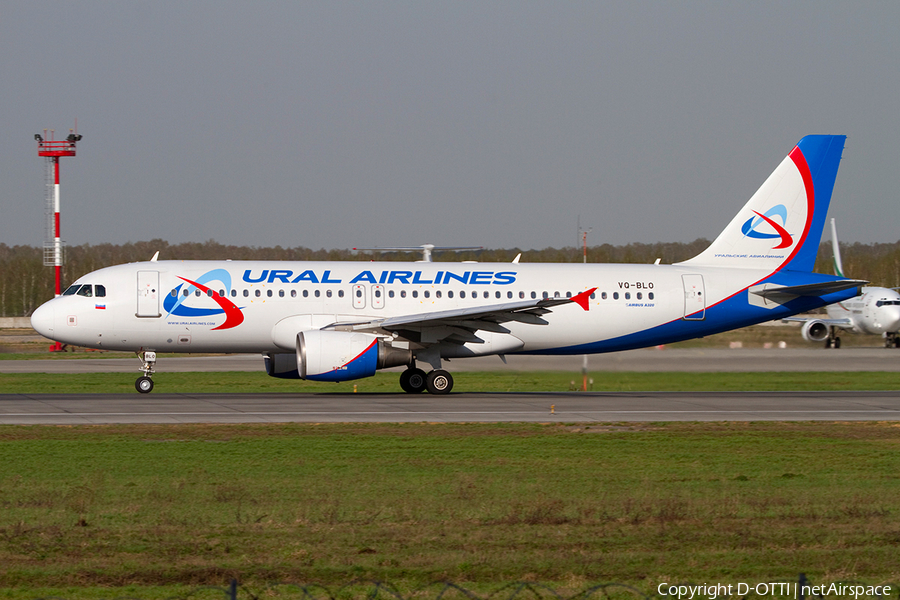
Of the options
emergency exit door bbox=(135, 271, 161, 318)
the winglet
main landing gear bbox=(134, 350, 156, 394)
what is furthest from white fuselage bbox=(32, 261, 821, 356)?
main landing gear bbox=(134, 350, 156, 394)

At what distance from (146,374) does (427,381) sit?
8.48 metres

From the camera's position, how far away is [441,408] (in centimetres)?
2512

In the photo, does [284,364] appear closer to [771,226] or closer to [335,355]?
[335,355]

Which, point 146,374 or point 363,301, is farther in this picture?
point 363,301

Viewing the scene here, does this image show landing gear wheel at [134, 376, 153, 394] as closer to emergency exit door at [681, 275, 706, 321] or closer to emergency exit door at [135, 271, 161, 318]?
emergency exit door at [135, 271, 161, 318]

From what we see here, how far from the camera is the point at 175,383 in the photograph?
33.2 m

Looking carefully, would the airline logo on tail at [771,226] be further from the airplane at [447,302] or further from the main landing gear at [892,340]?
the main landing gear at [892,340]

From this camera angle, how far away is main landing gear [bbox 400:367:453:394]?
29.4 metres

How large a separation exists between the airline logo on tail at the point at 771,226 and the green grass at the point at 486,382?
5.04 meters

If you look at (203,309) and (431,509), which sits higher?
(203,309)

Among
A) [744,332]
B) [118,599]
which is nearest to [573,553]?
[118,599]

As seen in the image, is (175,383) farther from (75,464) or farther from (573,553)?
(573,553)

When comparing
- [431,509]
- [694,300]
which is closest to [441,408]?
[694,300]

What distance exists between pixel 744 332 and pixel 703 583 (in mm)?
32143
